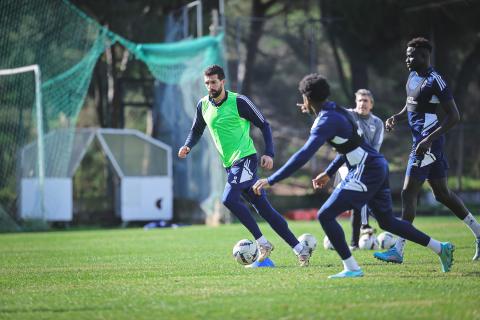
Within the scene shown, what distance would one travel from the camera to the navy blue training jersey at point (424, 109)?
9883 mm

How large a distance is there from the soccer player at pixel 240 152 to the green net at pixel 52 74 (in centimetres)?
1220

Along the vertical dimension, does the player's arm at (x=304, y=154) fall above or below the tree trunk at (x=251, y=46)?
below

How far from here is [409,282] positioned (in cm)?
787

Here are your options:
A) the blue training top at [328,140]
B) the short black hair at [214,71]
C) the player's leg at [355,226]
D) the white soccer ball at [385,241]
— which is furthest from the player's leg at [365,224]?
the blue training top at [328,140]

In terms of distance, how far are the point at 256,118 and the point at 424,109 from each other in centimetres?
192

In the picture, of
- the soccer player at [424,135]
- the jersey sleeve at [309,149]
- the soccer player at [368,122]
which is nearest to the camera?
the jersey sleeve at [309,149]

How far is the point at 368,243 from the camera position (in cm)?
1269

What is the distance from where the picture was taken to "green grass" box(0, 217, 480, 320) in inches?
250

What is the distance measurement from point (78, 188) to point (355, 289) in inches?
996

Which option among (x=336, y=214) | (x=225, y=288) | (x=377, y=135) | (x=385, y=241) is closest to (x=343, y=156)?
(x=336, y=214)

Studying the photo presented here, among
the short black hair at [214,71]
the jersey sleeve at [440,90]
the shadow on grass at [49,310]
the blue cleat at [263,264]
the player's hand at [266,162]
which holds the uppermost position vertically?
the short black hair at [214,71]

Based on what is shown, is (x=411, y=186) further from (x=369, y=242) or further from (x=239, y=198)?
(x=369, y=242)

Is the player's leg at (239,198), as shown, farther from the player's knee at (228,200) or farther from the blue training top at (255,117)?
the blue training top at (255,117)

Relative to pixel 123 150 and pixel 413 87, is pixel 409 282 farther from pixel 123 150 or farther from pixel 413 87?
pixel 123 150
